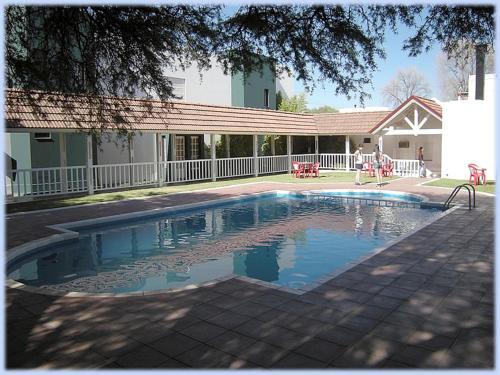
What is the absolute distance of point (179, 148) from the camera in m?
23.9

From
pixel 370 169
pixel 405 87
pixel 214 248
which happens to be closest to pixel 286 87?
pixel 370 169

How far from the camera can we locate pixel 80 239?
10.8m

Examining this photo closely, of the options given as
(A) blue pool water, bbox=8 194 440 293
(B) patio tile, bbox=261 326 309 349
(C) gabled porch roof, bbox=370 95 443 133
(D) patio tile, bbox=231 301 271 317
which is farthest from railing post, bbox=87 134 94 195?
(C) gabled porch roof, bbox=370 95 443 133

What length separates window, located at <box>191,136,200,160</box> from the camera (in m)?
24.7

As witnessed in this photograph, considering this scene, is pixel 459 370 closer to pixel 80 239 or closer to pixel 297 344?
pixel 297 344

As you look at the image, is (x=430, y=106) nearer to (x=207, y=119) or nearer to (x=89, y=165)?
(x=207, y=119)

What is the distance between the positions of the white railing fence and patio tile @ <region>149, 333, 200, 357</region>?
A: 12601 mm

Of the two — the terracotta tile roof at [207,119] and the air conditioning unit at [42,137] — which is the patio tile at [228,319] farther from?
the air conditioning unit at [42,137]

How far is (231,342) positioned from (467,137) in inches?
809

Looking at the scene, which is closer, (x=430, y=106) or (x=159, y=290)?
(x=159, y=290)

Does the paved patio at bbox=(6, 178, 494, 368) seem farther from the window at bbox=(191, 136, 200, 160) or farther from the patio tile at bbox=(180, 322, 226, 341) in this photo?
the window at bbox=(191, 136, 200, 160)

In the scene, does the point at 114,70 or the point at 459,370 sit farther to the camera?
the point at 114,70

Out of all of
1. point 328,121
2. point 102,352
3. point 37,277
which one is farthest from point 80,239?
point 328,121

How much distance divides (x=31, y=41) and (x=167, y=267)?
5.18 meters
